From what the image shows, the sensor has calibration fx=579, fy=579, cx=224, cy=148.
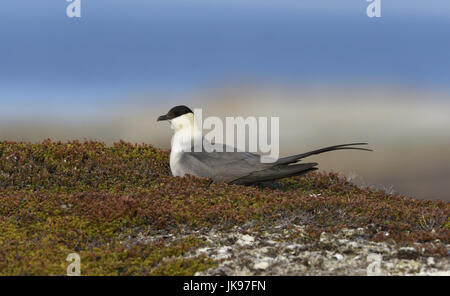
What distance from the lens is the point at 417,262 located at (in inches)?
307

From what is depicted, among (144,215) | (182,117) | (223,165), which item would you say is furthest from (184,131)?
(144,215)

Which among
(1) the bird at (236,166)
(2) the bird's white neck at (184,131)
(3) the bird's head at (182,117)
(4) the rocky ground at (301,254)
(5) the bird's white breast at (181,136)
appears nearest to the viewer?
(4) the rocky ground at (301,254)

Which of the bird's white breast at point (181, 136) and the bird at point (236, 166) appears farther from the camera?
the bird's white breast at point (181, 136)

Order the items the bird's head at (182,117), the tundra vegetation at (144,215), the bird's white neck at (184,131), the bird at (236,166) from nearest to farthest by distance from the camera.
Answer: the tundra vegetation at (144,215) → the bird at (236,166) → the bird's white neck at (184,131) → the bird's head at (182,117)

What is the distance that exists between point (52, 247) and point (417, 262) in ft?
16.8

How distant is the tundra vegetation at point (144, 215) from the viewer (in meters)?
7.96

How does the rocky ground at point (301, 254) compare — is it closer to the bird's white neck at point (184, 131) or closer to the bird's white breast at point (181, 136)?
the bird's white breast at point (181, 136)

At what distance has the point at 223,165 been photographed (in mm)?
11625

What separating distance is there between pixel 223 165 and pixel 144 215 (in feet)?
8.92

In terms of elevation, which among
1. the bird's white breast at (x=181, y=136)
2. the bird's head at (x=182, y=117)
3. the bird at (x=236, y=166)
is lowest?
the bird at (x=236, y=166)

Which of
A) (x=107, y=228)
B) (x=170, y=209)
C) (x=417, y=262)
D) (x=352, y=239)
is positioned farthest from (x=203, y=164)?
(x=417, y=262)

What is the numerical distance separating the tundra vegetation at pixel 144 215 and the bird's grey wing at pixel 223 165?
0.30 m

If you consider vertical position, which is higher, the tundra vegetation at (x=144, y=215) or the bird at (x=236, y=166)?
the bird at (x=236, y=166)

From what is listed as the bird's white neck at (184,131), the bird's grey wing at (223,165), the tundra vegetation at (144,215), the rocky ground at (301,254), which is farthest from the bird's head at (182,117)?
the rocky ground at (301,254)
